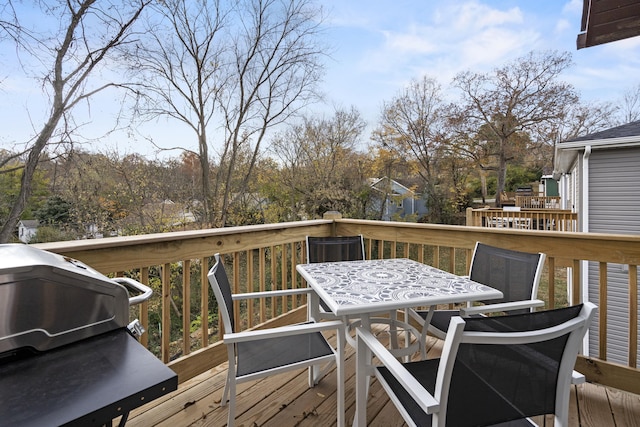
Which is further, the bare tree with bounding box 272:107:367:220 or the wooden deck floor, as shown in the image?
the bare tree with bounding box 272:107:367:220

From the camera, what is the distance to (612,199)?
15.4ft

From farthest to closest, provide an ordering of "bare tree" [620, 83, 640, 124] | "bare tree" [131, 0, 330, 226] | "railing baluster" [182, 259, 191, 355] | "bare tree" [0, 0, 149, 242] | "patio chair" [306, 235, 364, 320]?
"bare tree" [620, 83, 640, 124]
"bare tree" [131, 0, 330, 226]
"bare tree" [0, 0, 149, 242]
"patio chair" [306, 235, 364, 320]
"railing baluster" [182, 259, 191, 355]

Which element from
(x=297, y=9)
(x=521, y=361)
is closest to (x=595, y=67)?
(x=297, y=9)

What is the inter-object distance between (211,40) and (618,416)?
24.2 feet

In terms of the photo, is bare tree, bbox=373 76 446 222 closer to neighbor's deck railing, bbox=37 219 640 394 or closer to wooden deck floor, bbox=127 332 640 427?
neighbor's deck railing, bbox=37 219 640 394

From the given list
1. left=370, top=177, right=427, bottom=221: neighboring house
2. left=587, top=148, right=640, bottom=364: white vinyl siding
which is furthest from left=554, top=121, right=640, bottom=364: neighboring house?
left=370, top=177, right=427, bottom=221: neighboring house

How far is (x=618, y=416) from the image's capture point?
5.86 ft

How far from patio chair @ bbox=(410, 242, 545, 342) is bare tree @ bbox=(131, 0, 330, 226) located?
5605 millimetres

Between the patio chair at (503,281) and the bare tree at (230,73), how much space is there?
5.61 meters

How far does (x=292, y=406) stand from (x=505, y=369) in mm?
1375

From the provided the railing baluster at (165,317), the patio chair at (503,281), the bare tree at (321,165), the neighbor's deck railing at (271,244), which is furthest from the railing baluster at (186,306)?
the bare tree at (321,165)

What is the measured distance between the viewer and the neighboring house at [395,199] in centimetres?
939

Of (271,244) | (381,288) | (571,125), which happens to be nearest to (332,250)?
(271,244)

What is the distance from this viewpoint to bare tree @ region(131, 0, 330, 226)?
5.99 meters
